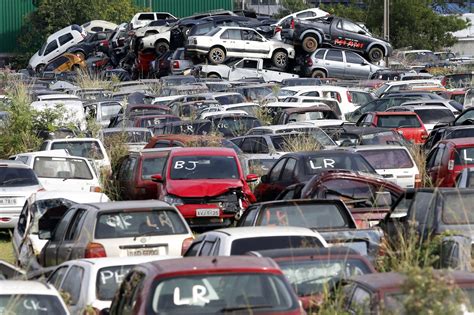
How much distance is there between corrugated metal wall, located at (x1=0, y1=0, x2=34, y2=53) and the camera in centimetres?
8275

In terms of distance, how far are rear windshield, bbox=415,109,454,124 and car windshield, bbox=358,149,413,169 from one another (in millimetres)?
8996

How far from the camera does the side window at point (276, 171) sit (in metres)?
22.3

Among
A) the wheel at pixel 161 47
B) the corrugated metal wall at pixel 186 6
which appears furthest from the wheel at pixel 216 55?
the corrugated metal wall at pixel 186 6

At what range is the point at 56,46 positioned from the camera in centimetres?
6488

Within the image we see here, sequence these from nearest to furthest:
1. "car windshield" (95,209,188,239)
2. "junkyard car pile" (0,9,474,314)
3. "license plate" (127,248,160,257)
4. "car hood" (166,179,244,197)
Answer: "junkyard car pile" (0,9,474,314)
"license plate" (127,248,160,257)
"car windshield" (95,209,188,239)
"car hood" (166,179,244,197)

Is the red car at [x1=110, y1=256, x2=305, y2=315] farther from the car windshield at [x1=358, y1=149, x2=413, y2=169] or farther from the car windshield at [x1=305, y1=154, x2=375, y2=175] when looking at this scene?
the car windshield at [x1=358, y1=149, x2=413, y2=169]

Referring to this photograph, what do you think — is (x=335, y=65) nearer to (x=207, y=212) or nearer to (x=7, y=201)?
(x=7, y=201)

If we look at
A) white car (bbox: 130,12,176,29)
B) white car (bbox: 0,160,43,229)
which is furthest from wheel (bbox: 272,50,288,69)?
white car (bbox: 0,160,43,229)

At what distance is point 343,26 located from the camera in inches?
2076

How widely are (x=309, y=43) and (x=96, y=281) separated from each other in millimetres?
40466

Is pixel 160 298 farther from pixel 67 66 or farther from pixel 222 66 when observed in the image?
pixel 67 66

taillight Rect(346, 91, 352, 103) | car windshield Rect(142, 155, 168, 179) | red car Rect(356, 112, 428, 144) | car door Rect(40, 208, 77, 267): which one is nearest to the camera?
car door Rect(40, 208, 77, 267)

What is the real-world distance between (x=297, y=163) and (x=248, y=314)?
40.1ft

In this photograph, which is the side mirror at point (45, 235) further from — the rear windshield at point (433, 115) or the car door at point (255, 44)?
the car door at point (255, 44)
